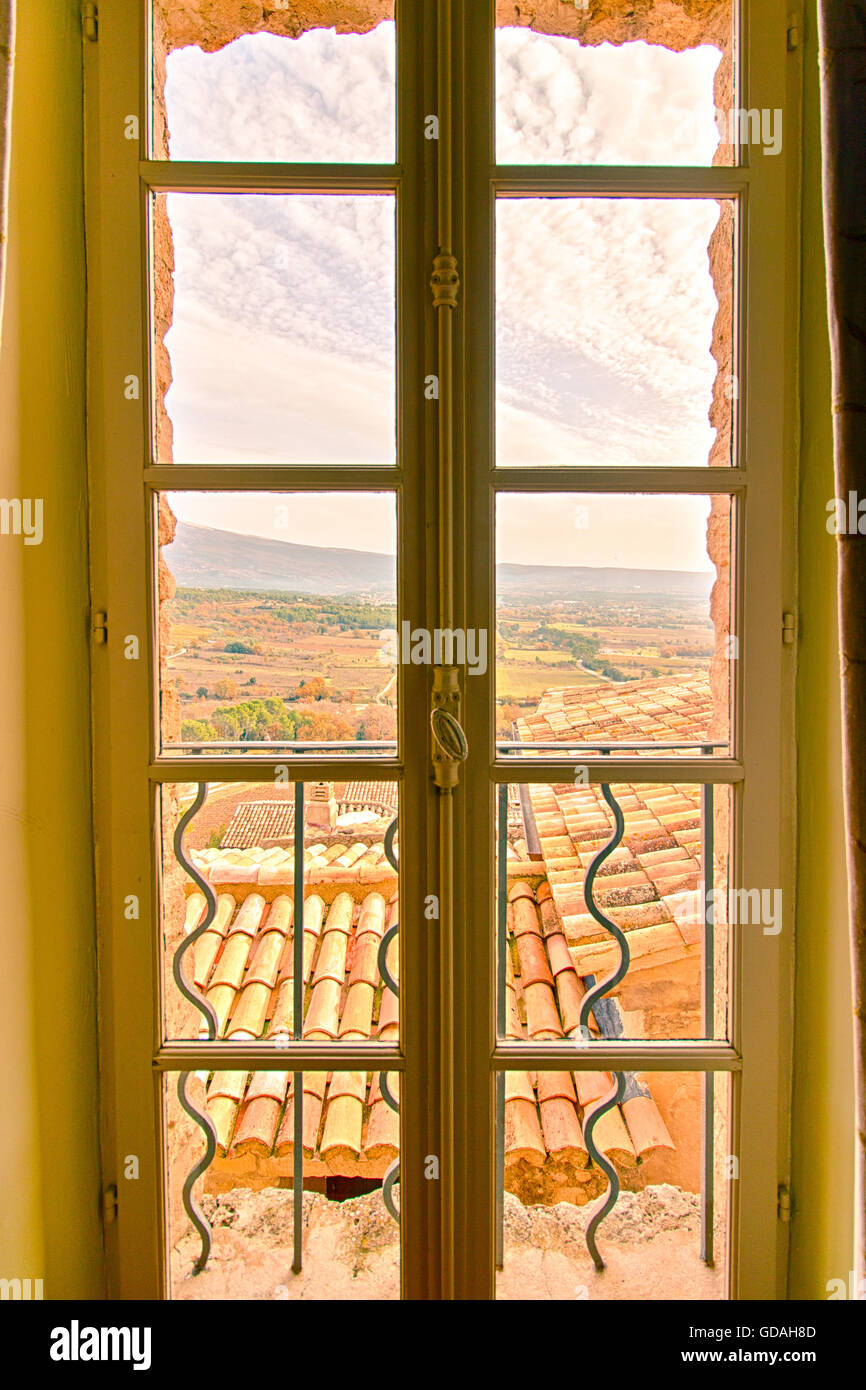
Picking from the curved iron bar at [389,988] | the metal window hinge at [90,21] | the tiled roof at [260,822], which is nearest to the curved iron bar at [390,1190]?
the curved iron bar at [389,988]

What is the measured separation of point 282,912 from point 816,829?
834 millimetres

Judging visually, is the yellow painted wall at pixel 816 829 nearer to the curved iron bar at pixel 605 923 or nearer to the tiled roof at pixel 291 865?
the curved iron bar at pixel 605 923

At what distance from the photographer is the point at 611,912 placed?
109 centimetres

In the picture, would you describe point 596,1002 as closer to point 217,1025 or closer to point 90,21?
point 217,1025

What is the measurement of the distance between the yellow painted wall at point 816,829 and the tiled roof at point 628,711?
16cm

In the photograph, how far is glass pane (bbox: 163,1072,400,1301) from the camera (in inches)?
42.5

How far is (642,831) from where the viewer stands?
1.08 m

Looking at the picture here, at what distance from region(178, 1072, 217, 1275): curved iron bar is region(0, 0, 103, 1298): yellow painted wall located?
134 mm

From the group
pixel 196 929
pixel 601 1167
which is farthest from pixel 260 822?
pixel 601 1167

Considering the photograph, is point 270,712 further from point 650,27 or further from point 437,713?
point 650,27

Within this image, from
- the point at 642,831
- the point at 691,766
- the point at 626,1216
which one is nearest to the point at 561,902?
the point at 642,831
